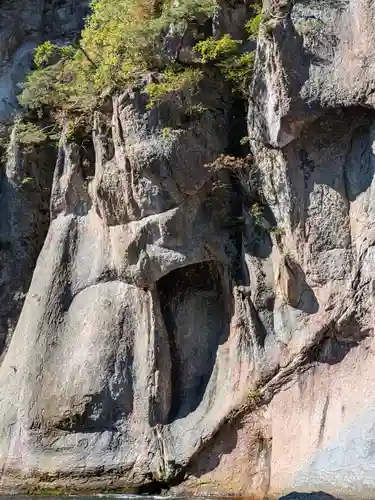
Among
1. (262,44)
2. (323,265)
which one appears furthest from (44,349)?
(262,44)

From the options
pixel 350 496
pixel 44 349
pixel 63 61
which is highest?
pixel 63 61

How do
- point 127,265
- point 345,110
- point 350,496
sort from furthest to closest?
point 127,265 → point 345,110 → point 350,496

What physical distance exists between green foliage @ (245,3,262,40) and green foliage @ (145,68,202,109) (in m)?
1.26

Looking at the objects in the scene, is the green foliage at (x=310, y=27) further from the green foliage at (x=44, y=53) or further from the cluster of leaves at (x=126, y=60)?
the green foliage at (x=44, y=53)

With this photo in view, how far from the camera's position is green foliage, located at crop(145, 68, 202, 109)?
530 inches

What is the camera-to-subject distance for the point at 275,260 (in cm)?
1333

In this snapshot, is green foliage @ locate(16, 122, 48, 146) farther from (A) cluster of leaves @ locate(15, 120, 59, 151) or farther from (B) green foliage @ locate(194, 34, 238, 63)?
(B) green foliage @ locate(194, 34, 238, 63)

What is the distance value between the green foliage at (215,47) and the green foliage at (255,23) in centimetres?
39

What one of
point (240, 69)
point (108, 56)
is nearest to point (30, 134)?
point (108, 56)

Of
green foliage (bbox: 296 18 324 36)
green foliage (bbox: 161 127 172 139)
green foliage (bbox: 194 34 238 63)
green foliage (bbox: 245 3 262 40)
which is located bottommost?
green foliage (bbox: 161 127 172 139)

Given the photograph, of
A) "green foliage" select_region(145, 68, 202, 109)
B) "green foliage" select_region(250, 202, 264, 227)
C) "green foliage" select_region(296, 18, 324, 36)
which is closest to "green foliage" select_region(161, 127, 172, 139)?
"green foliage" select_region(145, 68, 202, 109)

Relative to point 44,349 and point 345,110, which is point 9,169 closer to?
point 44,349

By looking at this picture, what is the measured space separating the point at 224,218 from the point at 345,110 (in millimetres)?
3344

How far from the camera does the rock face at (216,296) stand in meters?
12.2
